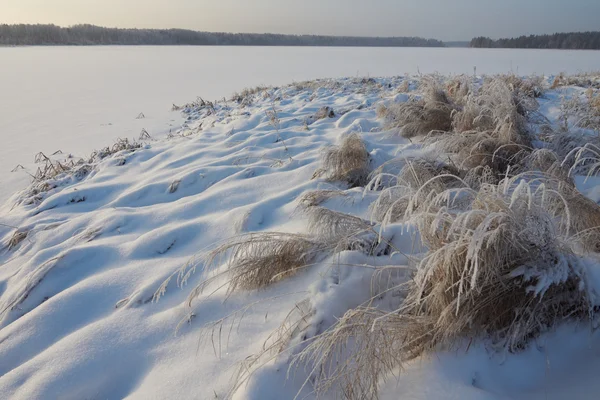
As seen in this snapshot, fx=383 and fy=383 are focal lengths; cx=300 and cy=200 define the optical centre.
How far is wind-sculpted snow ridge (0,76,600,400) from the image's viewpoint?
125cm

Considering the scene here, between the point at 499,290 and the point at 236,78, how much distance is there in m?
14.9

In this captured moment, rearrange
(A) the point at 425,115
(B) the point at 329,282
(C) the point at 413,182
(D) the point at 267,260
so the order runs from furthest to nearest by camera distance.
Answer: (A) the point at 425,115, (C) the point at 413,182, (D) the point at 267,260, (B) the point at 329,282

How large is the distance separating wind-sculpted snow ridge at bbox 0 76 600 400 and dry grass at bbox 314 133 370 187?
0.04ft

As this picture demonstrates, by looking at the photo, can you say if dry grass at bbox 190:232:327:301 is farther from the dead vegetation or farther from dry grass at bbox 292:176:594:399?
dry grass at bbox 292:176:594:399

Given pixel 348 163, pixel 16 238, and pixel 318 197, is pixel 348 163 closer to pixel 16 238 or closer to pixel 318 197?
pixel 318 197

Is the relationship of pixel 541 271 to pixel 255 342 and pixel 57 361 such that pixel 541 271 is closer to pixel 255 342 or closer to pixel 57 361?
pixel 255 342

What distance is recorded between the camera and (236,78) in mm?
14906

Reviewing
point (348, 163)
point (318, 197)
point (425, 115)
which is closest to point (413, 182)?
point (318, 197)

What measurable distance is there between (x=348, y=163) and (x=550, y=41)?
63104mm

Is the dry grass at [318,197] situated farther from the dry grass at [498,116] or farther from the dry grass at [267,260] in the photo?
the dry grass at [498,116]

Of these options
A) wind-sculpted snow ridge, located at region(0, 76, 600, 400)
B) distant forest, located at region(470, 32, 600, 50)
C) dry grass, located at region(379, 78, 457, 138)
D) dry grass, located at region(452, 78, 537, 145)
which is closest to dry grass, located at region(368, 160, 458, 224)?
wind-sculpted snow ridge, located at region(0, 76, 600, 400)

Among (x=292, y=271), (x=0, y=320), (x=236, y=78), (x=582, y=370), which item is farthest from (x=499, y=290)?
(x=236, y=78)

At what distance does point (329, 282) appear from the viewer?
1.61 m

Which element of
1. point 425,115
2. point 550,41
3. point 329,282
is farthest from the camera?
point 550,41
